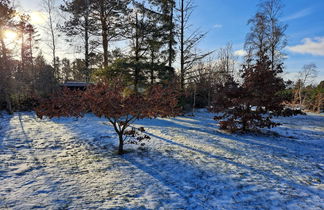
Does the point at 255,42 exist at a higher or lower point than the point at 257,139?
higher

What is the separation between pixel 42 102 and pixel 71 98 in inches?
23.8

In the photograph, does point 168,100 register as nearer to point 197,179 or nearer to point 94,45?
point 197,179

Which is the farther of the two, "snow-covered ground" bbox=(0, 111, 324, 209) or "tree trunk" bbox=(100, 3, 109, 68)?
"tree trunk" bbox=(100, 3, 109, 68)

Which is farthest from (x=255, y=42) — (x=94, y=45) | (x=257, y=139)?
(x=94, y=45)

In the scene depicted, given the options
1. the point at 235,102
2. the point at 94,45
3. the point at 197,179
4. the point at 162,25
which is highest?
the point at 162,25

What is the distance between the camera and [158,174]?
2975mm

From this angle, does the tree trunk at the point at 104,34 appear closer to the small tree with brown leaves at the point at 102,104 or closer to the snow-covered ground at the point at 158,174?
the snow-covered ground at the point at 158,174

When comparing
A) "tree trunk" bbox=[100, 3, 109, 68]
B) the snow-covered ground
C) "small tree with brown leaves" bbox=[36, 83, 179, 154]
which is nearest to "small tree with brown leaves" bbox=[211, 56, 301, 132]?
the snow-covered ground

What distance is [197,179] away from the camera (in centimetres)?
281

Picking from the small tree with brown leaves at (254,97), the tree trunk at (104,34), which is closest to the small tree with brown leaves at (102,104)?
the small tree with brown leaves at (254,97)

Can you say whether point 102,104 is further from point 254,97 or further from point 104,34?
point 104,34

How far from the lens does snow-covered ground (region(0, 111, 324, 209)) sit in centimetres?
218

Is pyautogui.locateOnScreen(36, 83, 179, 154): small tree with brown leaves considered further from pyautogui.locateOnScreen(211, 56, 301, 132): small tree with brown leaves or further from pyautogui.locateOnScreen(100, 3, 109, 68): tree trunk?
pyautogui.locateOnScreen(100, 3, 109, 68): tree trunk

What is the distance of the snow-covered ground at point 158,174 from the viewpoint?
2182 millimetres
